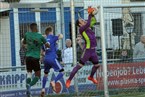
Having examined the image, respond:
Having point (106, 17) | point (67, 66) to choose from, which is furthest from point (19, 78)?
point (106, 17)

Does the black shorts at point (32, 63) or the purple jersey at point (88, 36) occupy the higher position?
the purple jersey at point (88, 36)

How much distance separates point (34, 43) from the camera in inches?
508

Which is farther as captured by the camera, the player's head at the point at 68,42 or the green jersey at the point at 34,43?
the player's head at the point at 68,42

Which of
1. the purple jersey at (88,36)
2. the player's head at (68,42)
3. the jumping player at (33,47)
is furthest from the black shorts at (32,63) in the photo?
the player's head at (68,42)

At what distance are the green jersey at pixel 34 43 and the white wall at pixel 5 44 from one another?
194cm

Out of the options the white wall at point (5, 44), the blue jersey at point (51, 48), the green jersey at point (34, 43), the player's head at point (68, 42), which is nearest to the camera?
the green jersey at point (34, 43)

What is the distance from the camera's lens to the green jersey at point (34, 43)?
42.2ft

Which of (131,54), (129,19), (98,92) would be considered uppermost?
(129,19)

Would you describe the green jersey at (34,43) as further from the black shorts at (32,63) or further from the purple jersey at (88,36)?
the purple jersey at (88,36)

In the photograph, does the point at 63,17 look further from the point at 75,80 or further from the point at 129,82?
the point at 129,82

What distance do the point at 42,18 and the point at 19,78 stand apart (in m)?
1.99

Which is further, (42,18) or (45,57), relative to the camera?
(42,18)

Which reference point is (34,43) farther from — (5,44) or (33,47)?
(5,44)

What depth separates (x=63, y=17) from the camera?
50.3 ft
